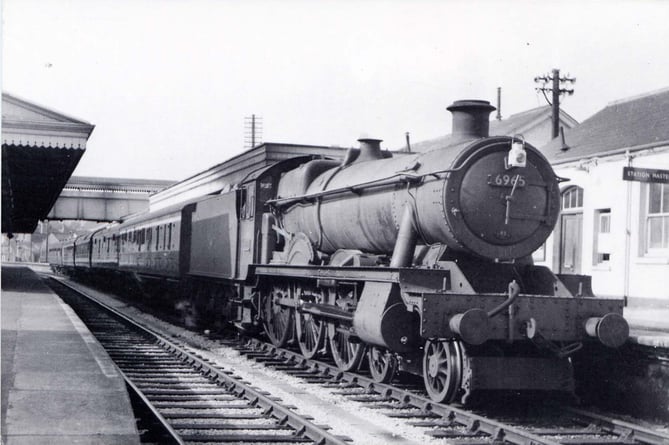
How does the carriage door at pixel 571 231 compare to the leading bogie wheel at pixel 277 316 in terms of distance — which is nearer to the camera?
the leading bogie wheel at pixel 277 316

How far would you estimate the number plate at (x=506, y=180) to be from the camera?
7.91 m

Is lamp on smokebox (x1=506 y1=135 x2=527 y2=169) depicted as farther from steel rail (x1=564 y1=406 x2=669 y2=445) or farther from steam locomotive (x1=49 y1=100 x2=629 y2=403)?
steel rail (x1=564 y1=406 x2=669 y2=445)

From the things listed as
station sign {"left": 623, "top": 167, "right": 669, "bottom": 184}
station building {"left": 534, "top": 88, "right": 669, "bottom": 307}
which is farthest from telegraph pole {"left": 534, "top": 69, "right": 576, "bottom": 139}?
station sign {"left": 623, "top": 167, "right": 669, "bottom": 184}

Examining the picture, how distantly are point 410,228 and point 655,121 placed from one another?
998 cm

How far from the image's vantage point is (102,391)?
276 inches

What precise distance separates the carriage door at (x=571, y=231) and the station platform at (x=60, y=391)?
1140cm

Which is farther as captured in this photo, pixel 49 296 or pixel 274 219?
pixel 49 296

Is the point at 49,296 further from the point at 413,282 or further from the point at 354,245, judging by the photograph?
the point at 413,282

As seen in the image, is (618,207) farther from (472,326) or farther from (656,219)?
(472,326)

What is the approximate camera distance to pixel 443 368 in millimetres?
7797

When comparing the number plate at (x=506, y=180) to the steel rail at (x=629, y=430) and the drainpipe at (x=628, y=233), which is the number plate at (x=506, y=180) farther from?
the drainpipe at (x=628, y=233)

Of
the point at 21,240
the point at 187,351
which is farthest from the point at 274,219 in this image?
the point at 21,240

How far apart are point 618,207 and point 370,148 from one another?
7.47 m

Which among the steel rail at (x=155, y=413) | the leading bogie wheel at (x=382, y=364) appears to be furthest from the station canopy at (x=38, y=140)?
the leading bogie wheel at (x=382, y=364)
